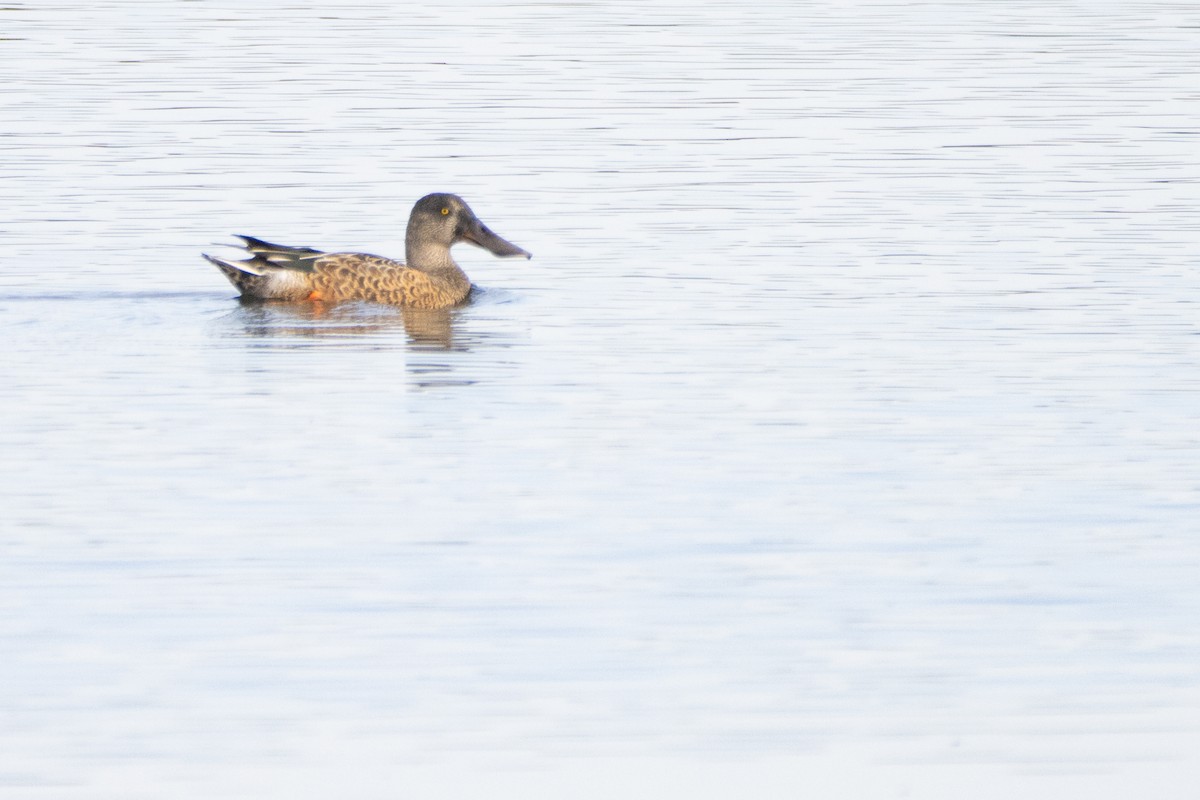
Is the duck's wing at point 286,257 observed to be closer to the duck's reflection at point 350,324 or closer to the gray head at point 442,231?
the duck's reflection at point 350,324

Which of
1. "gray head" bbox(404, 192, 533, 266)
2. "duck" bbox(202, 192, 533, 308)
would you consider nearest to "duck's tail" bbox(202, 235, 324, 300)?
"duck" bbox(202, 192, 533, 308)

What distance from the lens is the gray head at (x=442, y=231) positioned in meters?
15.2

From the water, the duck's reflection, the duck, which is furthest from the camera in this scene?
the duck

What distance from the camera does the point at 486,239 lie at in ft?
50.2

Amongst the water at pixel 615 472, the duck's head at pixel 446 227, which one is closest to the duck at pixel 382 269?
the duck's head at pixel 446 227

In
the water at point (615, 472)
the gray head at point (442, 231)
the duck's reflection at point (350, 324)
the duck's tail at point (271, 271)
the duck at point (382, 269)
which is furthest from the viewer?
the gray head at point (442, 231)

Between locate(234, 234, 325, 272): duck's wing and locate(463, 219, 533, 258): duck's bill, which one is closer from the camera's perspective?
locate(234, 234, 325, 272): duck's wing

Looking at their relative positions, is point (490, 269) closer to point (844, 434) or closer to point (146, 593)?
point (844, 434)

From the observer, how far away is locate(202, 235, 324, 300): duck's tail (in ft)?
46.2

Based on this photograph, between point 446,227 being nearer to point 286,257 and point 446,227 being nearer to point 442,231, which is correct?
point 442,231

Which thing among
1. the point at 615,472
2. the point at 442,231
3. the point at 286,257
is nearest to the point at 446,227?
the point at 442,231

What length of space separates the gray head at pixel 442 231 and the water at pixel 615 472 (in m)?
0.36

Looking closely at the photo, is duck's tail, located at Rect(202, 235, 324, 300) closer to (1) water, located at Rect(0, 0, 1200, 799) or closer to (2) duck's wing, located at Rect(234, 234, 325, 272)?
(2) duck's wing, located at Rect(234, 234, 325, 272)

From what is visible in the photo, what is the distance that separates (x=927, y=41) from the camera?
3039 cm
